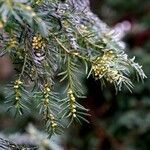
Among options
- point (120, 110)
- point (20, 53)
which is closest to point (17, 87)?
point (20, 53)

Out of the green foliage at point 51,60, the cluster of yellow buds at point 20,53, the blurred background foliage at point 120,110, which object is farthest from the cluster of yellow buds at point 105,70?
the blurred background foliage at point 120,110

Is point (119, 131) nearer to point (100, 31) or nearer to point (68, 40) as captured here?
point (100, 31)

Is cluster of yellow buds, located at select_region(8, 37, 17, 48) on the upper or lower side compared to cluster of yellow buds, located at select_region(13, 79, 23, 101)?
upper

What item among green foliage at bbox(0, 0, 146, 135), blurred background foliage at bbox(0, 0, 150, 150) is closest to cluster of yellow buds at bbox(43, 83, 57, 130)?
green foliage at bbox(0, 0, 146, 135)

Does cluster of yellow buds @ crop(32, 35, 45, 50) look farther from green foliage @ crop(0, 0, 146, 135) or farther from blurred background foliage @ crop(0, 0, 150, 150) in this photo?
blurred background foliage @ crop(0, 0, 150, 150)

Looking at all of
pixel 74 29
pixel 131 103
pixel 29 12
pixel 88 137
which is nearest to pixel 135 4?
pixel 131 103

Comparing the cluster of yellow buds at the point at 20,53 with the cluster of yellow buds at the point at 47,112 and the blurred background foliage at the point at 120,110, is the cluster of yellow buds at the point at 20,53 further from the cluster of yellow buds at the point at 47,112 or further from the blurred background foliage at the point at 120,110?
the blurred background foliage at the point at 120,110
